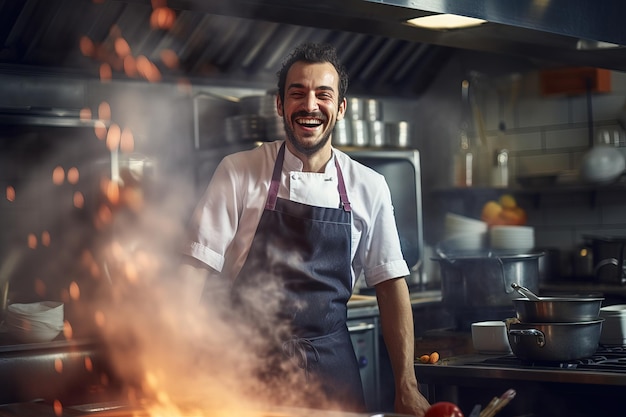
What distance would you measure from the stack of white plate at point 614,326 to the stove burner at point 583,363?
0.12 metres

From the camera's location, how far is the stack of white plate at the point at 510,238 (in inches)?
194

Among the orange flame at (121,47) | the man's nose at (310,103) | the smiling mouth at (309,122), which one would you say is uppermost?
the orange flame at (121,47)

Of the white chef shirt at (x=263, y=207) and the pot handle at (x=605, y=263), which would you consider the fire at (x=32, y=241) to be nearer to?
the white chef shirt at (x=263, y=207)

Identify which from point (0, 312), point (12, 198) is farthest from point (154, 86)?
point (0, 312)

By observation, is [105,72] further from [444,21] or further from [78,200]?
[444,21]

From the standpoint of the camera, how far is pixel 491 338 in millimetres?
2824

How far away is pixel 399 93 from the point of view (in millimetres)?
5875

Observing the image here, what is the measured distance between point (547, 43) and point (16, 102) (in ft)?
8.47

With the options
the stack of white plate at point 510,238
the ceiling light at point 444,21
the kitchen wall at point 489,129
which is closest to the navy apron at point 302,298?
the ceiling light at point 444,21

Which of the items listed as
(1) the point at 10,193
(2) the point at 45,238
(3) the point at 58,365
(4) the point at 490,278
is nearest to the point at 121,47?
(1) the point at 10,193

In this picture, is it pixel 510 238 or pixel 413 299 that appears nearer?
pixel 413 299

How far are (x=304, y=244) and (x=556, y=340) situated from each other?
2.90 ft

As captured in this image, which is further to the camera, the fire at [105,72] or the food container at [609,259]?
the food container at [609,259]

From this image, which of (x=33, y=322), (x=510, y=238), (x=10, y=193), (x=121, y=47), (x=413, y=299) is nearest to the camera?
(x=33, y=322)
